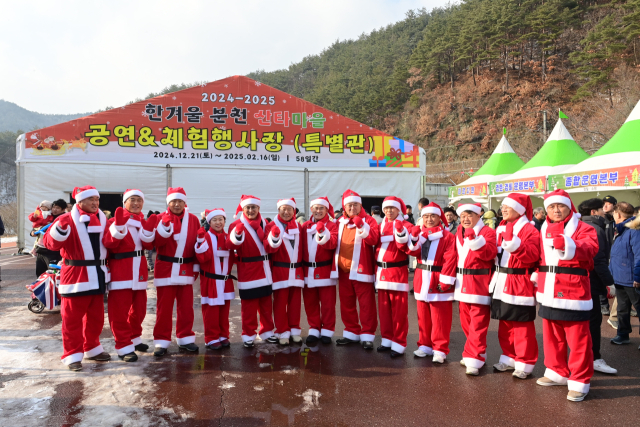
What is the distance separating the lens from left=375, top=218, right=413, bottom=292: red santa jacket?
14.7ft

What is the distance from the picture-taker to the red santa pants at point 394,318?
4.49m

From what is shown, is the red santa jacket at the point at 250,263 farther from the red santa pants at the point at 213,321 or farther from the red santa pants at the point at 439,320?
the red santa pants at the point at 439,320

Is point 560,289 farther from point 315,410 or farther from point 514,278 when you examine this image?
point 315,410

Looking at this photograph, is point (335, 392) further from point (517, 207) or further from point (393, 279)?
point (517, 207)

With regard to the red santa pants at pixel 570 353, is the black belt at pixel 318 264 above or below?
above

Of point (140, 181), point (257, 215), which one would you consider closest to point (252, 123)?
point (140, 181)

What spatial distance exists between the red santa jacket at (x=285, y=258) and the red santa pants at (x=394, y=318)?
103 centimetres


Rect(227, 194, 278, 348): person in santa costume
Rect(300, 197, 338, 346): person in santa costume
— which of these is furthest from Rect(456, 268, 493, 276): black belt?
Rect(227, 194, 278, 348): person in santa costume

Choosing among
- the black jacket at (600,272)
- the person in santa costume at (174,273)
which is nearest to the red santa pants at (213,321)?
the person in santa costume at (174,273)

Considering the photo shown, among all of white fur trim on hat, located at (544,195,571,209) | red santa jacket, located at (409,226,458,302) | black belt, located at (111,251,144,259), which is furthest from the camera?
black belt, located at (111,251,144,259)

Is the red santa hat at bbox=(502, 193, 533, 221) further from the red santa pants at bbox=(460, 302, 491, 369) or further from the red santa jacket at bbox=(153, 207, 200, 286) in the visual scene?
the red santa jacket at bbox=(153, 207, 200, 286)

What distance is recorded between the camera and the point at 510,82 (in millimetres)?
37938

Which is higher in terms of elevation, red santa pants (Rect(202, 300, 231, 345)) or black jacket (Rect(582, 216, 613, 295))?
black jacket (Rect(582, 216, 613, 295))

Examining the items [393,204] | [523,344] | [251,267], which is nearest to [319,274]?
[251,267]
